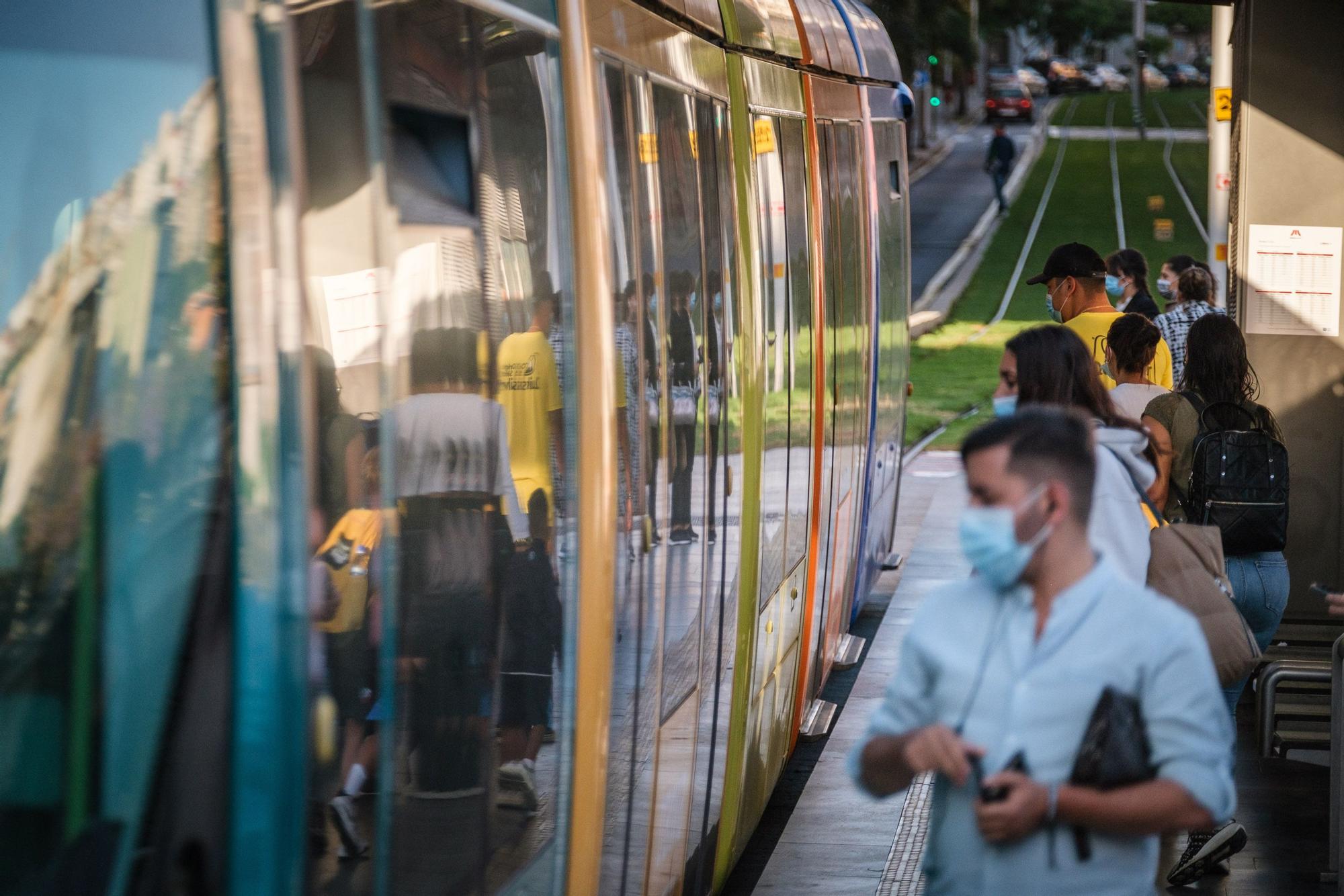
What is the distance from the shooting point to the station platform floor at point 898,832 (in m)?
6.89

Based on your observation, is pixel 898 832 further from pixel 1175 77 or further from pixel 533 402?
pixel 1175 77

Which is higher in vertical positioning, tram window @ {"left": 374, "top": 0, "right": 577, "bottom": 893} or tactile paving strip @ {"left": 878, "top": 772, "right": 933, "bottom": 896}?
tram window @ {"left": 374, "top": 0, "right": 577, "bottom": 893}

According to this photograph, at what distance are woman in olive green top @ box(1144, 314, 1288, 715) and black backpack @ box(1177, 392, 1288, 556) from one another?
0.11 feet

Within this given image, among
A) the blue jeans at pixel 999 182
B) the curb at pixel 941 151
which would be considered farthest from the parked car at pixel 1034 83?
the blue jeans at pixel 999 182

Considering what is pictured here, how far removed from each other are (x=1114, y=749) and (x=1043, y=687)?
0.15m

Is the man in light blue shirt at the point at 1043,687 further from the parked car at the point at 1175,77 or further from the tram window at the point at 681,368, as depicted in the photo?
the parked car at the point at 1175,77

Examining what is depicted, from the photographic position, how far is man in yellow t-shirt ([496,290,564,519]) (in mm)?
3354

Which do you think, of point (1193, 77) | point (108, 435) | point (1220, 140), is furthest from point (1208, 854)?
point (1193, 77)

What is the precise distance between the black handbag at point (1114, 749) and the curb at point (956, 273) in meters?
20.7

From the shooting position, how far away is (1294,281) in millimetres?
9258

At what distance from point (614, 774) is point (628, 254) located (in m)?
1.20

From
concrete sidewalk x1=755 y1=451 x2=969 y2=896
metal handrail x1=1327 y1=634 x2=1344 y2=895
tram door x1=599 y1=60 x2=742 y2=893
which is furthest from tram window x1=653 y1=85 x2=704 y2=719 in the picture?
metal handrail x1=1327 y1=634 x2=1344 y2=895

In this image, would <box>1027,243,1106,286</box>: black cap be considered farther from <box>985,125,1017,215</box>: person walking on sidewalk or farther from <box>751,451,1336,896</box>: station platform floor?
<box>985,125,1017,215</box>: person walking on sidewalk

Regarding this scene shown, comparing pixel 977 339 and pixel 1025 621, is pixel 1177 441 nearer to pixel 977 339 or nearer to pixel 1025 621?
pixel 1025 621
